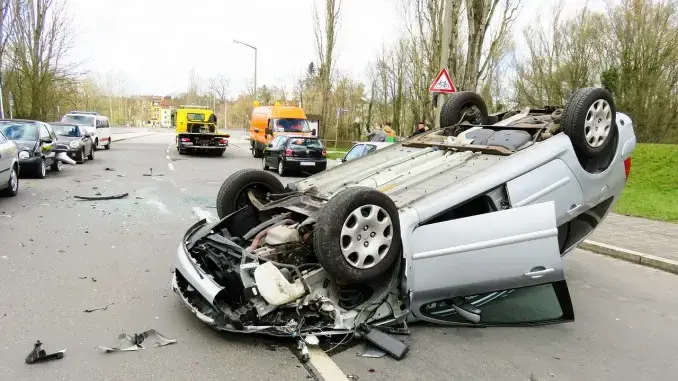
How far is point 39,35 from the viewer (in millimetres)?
28750

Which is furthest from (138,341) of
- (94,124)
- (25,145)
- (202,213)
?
(94,124)

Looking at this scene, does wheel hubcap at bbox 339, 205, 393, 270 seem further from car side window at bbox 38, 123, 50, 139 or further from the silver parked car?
car side window at bbox 38, 123, 50, 139

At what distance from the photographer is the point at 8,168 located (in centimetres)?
1019

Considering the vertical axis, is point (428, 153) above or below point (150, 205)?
above

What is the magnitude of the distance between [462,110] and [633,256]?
316 cm

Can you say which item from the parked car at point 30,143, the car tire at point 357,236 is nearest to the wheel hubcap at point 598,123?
the car tire at point 357,236

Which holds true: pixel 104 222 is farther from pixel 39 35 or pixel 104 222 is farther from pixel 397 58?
pixel 397 58

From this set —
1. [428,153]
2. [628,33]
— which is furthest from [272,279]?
[628,33]

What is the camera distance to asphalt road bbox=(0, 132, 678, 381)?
3453 mm

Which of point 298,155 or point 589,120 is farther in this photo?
point 298,155

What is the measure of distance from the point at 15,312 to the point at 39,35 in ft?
97.5

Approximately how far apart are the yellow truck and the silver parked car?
2003 centimetres

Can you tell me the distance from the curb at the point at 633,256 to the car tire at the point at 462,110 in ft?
8.14

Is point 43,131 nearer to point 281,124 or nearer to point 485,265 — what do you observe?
point 281,124
